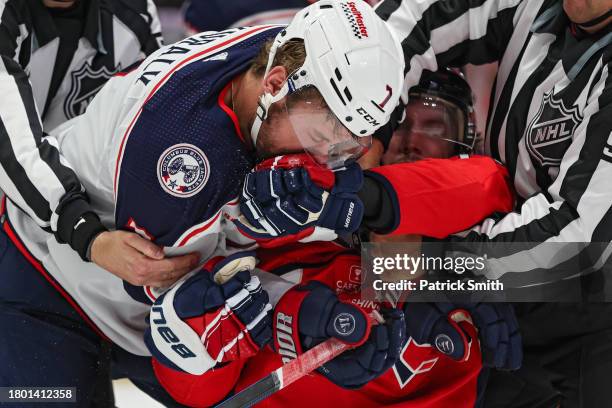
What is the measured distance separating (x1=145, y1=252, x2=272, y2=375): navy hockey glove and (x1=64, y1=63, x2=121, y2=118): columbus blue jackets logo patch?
1.18 m

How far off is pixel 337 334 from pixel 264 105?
53 cm

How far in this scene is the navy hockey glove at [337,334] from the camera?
1791mm

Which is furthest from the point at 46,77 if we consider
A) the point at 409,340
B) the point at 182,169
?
the point at 409,340

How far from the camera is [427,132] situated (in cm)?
221

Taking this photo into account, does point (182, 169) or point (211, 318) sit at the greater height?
point (182, 169)

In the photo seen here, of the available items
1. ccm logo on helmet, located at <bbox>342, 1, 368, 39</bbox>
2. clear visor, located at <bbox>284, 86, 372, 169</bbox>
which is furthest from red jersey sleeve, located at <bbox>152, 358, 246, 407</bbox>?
ccm logo on helmet, located at <bbox>342, 1, 368, 39</bbox>

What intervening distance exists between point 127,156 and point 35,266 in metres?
0.56

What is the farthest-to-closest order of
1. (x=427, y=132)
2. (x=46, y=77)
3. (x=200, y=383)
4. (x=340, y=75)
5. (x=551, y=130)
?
(x=46, y=77) → (x=427, y=132) → (x=551, y=130) → (x=200, y=383) → (x=340, y=75)

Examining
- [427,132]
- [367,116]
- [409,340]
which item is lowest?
[409,340]

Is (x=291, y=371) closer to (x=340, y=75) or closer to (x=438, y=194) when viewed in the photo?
(x=438, y=194)

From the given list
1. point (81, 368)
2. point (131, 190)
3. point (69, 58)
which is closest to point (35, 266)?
point (81, 368)

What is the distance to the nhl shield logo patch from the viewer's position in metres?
1.98

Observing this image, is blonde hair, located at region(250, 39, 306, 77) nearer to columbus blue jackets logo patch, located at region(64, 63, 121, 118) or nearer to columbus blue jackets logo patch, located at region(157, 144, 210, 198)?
columbus blue jackets logo patch, located at region(157, 144, 210, 198)

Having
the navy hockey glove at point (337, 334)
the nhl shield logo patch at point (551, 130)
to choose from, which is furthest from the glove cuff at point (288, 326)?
the nhl shield logo patch at point (551, 130)
